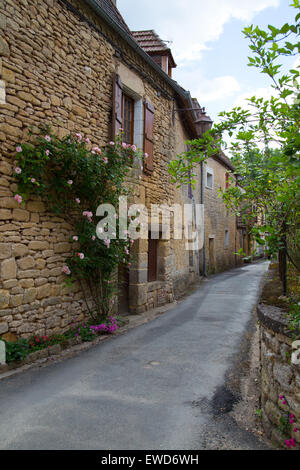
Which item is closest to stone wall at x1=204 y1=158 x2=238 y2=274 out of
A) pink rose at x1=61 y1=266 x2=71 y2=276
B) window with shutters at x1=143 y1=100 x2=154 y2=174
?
window with shutters at x1=143 y1=100 x2=154 y2=174

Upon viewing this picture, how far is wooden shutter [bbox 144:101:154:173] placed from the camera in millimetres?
7738

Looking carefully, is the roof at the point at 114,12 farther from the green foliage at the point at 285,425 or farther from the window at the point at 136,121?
the green foliage at the point at 285,425

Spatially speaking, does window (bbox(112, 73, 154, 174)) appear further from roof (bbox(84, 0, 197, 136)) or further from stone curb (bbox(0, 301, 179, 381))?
stone curb (bbox(0, 301, 179, 381))

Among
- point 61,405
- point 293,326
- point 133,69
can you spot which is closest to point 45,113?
point 133,69

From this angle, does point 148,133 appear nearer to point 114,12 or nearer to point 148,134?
point 148,134

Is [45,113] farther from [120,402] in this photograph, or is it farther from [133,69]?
[120,402]

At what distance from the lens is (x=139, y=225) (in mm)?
6930

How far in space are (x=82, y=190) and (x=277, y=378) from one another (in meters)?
3.85

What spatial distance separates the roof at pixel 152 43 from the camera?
9555 mm

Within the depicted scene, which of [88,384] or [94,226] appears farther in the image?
[94,226]

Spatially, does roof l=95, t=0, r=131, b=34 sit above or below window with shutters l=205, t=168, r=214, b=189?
above

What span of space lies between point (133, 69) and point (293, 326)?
6.53 meters

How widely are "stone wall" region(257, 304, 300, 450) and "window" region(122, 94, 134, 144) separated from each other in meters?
5.44
